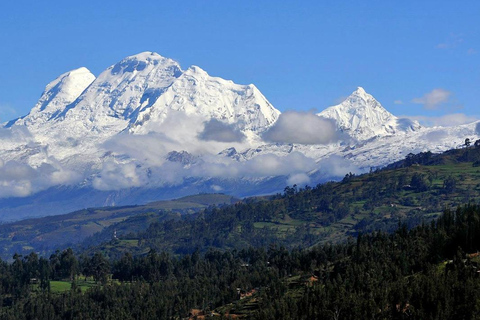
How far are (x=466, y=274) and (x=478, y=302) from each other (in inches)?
960

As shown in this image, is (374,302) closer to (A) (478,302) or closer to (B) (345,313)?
(B) (345,313)

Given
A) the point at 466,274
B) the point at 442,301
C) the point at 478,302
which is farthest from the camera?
the point at 466,274

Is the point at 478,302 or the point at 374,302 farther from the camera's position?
the point at 374,302

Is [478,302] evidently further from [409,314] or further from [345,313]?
[345,313]

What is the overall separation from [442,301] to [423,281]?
14.0 m

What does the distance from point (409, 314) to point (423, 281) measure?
47.1 feet

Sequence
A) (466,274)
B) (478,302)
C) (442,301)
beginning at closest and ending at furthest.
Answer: (478,302) < (442,301) < (466,274)

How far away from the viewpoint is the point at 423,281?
19988 cm

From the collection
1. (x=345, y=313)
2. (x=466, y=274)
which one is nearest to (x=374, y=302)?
(x=345, y=313)

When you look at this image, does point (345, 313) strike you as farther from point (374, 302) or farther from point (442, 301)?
point (442, 301)

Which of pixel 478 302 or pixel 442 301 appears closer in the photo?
pixel 478 302

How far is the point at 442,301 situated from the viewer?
7328 inches

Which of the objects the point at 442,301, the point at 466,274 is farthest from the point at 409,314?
the point at 466,274

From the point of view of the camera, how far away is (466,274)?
650 ft
